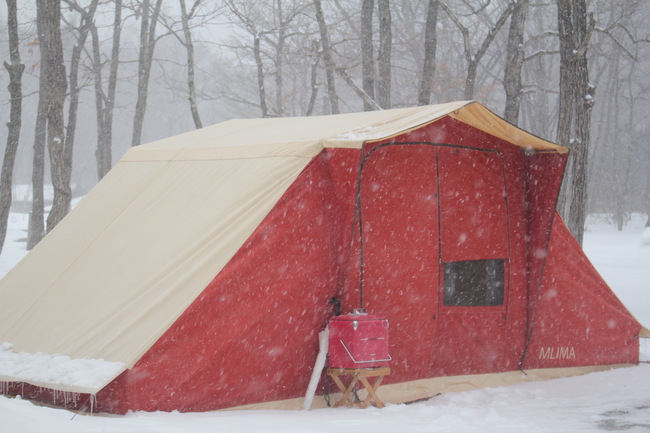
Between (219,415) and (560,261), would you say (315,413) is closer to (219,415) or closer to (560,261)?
(219,415)

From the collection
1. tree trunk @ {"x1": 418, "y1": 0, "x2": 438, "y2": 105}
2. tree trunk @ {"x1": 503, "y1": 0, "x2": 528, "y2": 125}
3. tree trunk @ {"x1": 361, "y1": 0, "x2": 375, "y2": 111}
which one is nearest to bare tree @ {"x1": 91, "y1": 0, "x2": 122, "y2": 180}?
tree trunk @ {"x1": 361, "y1": 0, "x2": 375, "y2": 111}

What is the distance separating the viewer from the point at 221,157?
6.79m

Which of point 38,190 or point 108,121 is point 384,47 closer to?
point 38,190

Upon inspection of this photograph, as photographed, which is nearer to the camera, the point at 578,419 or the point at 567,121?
the point at 578,419

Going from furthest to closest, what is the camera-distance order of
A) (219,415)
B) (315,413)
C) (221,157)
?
(221,157), (315,413), (219,415)

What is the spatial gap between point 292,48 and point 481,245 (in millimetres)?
17434

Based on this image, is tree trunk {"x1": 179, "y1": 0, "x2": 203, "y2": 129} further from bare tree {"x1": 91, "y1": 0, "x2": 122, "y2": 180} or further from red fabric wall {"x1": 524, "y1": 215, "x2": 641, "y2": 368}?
red fabric wall {"x1": 524, "y1": 215, "x2": 641, "y2": 368}

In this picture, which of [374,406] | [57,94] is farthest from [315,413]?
[57,94]

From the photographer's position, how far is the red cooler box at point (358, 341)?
5.80 m

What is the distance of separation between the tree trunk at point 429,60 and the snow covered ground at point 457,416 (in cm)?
999

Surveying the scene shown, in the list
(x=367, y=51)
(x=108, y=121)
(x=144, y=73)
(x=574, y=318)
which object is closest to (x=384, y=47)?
(x=367, y=51)

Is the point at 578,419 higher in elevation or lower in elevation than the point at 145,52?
lower

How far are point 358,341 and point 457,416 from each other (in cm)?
95

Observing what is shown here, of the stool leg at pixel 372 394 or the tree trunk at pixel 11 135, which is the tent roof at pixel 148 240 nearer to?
the stool leg at pixel 372 394
